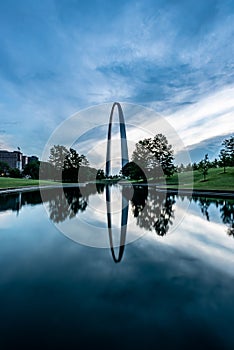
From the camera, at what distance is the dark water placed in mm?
1992

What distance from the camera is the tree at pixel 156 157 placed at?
3794cm

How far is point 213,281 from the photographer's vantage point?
3143mm

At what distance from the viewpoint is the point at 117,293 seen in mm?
2799

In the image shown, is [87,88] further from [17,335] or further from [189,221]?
[17,335]

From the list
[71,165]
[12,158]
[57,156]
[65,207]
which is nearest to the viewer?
[65,207]

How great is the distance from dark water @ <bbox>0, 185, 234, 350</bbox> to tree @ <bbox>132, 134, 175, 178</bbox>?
110 ft

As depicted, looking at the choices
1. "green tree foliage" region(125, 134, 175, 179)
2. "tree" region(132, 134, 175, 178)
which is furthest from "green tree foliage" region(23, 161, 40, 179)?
"tree" region(132, 134, 175, 178)

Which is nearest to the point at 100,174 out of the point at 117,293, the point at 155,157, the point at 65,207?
the point at 155,157

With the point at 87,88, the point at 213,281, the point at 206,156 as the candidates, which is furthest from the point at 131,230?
the point at 206,156

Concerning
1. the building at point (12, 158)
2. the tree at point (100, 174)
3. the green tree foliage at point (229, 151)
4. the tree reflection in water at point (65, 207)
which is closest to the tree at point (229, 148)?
the green tree foliage at point (229, 151)

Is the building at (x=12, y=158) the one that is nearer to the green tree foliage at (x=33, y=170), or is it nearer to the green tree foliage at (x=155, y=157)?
the green tree foliage at (x=33, y=170)

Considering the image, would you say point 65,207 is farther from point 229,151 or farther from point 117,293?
point 229,151

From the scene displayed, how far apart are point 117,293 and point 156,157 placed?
38.0 meters

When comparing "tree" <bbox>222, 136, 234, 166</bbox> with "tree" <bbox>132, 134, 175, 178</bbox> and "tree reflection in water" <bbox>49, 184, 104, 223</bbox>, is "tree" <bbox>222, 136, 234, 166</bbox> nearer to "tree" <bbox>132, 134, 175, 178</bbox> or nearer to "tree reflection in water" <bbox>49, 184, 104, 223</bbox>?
"tree" <bbox>132, 134, 175, 178</bbox>
